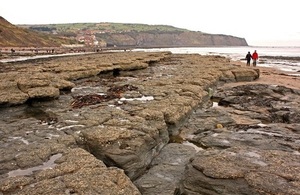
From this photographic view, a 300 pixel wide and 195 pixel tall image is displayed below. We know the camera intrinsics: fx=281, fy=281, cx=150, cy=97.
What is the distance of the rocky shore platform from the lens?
9.46 m

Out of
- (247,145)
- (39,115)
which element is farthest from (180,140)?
(39,115)

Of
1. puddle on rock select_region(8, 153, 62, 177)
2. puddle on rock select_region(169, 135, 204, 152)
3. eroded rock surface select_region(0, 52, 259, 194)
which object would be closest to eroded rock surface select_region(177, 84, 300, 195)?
puddle on rock select_region(169, 135, 204, 152)

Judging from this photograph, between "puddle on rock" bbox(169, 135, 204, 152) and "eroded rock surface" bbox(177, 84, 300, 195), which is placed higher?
"eroded rock surface" bbox(177, 84, 300, 195)

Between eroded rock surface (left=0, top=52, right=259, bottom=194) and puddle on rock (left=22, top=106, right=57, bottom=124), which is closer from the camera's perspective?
eroded rock surface (left=0, top=52, right=259, bottom=194)

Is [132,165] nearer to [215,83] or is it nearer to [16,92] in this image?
[16,92]

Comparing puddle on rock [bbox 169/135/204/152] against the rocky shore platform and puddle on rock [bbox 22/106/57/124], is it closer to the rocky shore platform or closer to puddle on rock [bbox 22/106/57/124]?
the rocky shore platform

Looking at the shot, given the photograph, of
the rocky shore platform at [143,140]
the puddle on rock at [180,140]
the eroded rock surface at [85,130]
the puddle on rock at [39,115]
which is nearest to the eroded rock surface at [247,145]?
the rocky shore platform at [143,140]

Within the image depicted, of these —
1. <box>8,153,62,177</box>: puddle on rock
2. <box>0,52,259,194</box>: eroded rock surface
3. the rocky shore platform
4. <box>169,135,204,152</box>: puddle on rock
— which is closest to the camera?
<box>0,52,259,194</box>: eroded rock surface

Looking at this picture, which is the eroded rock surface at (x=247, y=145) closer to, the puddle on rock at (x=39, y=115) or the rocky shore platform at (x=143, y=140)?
the rocky shore platform at (x=143, y=140)

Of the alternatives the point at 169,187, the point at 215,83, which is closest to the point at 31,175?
the point at 169,187

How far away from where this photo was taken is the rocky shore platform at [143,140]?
372 inches

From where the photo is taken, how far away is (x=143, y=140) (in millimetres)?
13195

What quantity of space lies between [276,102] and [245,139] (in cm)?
1085

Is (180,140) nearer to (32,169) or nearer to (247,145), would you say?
(247,145)
